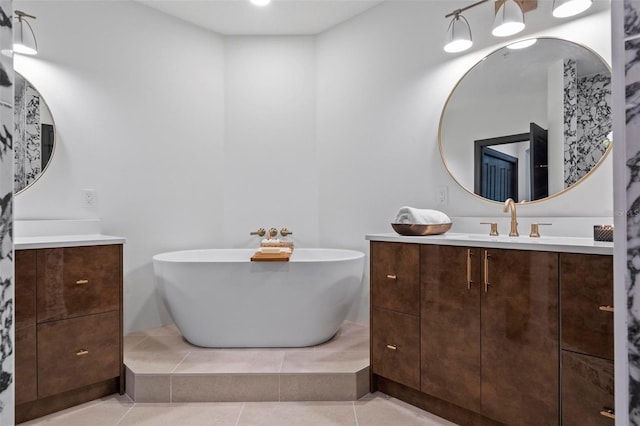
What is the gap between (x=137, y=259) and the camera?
2.85 m

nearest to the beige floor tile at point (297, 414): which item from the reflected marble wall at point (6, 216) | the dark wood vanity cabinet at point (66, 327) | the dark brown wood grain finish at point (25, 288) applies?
the dark wood vanity cabinet at point (66, 327)

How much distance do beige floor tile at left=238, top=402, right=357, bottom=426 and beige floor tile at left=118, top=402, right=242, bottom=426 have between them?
77 millimetres

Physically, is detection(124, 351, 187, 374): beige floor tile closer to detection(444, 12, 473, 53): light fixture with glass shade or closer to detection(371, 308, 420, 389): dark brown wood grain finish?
detection(371, 308, 420, 389): dark brown wood grain finish

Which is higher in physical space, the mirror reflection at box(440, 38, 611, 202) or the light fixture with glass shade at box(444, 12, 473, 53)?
the light fixture with glass shade at box(444, 12, 473, 53)

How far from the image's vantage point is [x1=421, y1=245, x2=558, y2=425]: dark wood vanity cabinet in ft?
4.86

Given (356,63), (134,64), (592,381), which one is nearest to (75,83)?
(134,64)

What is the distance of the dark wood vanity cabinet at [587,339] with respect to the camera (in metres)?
1.32

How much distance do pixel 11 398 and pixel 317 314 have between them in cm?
201

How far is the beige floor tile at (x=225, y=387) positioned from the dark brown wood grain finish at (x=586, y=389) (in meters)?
1.35

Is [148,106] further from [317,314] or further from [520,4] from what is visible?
[520,4]

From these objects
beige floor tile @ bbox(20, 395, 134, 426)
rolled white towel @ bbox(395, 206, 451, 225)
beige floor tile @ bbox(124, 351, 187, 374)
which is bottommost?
beige floor tile @ bbox(20, 395, 134, 426)

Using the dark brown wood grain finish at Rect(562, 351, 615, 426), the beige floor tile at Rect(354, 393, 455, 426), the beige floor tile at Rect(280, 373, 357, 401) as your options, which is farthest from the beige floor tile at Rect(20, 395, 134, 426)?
the dark brown wood grain finish at Rect(562, 351, 615, 426)

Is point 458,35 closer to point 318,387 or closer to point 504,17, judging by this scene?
point 504,17

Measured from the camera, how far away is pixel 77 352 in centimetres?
193
